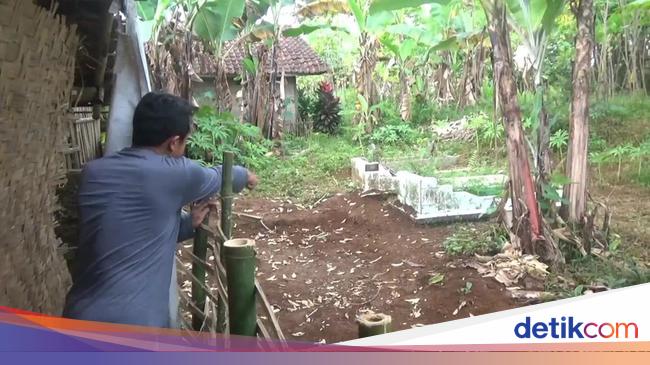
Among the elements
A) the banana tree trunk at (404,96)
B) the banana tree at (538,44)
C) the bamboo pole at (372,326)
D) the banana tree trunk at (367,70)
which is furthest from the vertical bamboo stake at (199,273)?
the banana tree trunk at (404,96)

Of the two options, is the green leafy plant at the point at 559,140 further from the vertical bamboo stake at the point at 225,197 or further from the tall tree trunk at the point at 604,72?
the vertical bamboo stake at the point at 225,197

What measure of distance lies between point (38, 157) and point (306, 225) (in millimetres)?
2110

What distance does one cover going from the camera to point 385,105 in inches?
218

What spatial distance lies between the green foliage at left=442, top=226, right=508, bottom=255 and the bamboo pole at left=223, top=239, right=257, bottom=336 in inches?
57.3

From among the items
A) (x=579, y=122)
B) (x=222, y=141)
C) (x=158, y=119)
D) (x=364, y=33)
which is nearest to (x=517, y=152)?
(x=579, y=122)

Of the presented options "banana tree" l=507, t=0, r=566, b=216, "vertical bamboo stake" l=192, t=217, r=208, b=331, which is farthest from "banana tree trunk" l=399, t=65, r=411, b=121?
"vertical bamboo stake" l=192, t=217, r=208, b=331

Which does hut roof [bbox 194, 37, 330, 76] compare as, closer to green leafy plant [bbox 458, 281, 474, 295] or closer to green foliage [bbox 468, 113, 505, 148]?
green foliage [bbox 468, 113, 505, 148]

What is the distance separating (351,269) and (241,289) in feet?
4.97

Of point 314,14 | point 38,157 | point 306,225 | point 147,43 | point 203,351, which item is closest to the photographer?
point 203,351

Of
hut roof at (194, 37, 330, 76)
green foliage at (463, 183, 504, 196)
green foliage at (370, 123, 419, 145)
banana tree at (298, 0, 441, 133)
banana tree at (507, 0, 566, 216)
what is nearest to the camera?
banana tree at (507, 0, 566, 216)

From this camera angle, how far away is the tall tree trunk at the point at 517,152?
186cm

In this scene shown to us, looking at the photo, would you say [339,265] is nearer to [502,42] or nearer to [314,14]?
[502,42]

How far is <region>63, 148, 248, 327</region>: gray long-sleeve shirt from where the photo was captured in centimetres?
74

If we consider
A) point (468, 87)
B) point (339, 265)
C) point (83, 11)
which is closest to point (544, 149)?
point (339, 265)
